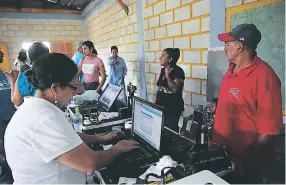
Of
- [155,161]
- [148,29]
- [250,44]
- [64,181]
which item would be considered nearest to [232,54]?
[250,44]

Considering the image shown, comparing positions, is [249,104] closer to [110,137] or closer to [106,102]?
[110,137]

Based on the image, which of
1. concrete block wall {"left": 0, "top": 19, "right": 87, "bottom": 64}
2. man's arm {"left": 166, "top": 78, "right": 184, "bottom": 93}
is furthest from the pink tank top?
concrete block wall {"left": 0, "top": 19, "right": 87, "bottom": 64}

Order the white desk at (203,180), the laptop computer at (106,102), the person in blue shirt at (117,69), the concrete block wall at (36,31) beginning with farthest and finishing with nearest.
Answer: the concrete block wall at (36,31), the person in blue shirt at (117,69), the laptop computer at (106,102), the white desk at (203,180)

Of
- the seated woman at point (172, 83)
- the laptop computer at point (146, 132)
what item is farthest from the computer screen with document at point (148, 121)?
the seated woman at point (172, 83)

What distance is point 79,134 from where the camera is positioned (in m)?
1.52

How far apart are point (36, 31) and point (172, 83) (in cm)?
584

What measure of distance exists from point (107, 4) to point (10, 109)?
3.11 metres

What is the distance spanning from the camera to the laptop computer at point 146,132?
1208 millimetres

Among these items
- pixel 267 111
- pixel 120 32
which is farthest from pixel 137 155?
pixel 120 32

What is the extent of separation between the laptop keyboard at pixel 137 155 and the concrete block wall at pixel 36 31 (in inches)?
254

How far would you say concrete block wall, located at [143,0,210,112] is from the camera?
88.1 inches

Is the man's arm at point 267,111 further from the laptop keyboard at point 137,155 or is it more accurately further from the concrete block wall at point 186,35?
the concrete block wall at point 186,35

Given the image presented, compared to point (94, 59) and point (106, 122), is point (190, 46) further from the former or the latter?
point (94, 59)

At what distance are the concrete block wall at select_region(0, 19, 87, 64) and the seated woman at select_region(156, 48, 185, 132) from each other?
5506mm
